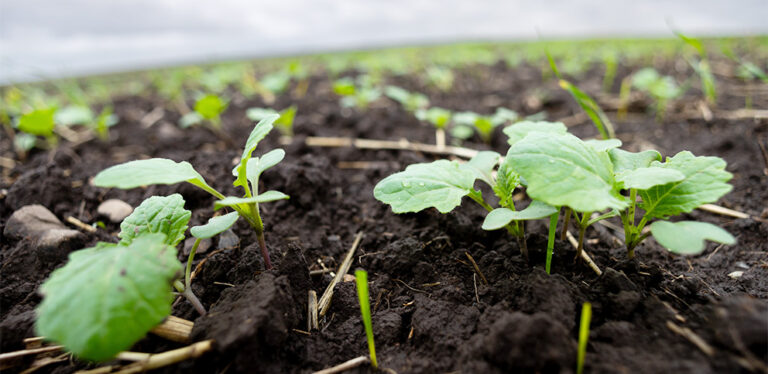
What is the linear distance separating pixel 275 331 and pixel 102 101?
6.14 m

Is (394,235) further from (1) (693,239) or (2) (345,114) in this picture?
(2) (345,114)

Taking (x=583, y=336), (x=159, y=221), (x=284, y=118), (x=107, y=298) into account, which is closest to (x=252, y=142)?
(x=159, y=221)

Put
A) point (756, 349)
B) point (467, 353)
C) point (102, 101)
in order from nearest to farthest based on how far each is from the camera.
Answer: point (756, 349) < point (467, 353) < point (102, 101)

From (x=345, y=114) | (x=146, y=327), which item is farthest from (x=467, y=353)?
(x=345, y=114)

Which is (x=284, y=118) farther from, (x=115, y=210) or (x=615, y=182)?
(x=615, y=182)

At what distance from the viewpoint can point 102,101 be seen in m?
5.68

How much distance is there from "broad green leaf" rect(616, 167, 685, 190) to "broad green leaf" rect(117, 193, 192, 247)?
51.8 inches

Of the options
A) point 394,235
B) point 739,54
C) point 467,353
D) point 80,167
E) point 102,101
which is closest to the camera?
point 467,353

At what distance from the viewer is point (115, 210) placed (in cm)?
193

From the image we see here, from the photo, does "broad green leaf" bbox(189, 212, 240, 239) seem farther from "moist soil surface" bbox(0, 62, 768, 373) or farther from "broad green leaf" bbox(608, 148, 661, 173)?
"broad green leaf" bbox(608, 148, 661, 173)

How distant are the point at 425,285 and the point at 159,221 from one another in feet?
3.05

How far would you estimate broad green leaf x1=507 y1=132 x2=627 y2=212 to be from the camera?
103 cm

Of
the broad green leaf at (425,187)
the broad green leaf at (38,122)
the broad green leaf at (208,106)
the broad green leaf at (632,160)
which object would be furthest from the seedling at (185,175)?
the broad green leaf at (38,122)

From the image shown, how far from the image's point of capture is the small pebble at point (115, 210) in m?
1.89
